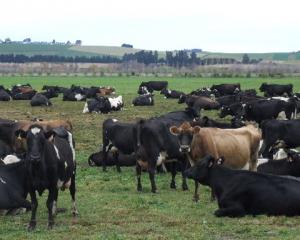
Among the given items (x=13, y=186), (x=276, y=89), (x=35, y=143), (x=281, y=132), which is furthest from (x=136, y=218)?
(x=276, y=89)

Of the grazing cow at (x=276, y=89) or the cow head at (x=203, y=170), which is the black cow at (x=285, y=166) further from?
the grazing cow at (x=276, y=89)

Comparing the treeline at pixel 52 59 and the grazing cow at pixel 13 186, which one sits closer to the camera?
the grazing cow at pixel 13 186

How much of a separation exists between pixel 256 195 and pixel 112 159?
25.0 feet

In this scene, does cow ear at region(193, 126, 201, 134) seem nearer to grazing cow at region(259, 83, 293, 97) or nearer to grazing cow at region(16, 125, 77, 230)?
grazing cow at region(16, 125, 77, 230)

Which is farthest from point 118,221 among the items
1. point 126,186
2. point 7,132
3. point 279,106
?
point 279,106

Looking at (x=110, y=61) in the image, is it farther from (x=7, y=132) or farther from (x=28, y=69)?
(x=7, y=132)

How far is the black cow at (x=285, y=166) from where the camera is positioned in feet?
47.7

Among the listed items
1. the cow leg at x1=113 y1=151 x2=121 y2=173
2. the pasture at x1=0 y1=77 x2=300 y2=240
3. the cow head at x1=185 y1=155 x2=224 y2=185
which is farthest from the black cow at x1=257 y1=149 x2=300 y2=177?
the cow leg at x1=113 y1=151 x2=121 y2=173

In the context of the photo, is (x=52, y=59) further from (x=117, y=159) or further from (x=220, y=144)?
(x=220, y=144)

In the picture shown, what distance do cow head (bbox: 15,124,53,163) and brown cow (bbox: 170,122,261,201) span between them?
149 inches

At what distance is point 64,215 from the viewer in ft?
38.0

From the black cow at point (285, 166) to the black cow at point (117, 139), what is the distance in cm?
357

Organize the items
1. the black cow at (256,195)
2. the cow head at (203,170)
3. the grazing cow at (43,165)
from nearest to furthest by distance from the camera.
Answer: the grazing cow at (43,165), the black cow at (256,195), the cow head at (203,170)

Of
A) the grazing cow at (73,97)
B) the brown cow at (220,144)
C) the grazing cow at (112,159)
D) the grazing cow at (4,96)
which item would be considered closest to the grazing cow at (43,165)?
the brown cow at (220,144)
